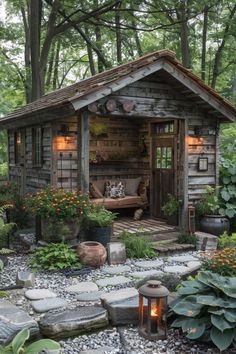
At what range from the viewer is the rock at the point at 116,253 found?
23.8ft

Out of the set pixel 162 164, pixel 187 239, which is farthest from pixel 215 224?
pixel 162 164

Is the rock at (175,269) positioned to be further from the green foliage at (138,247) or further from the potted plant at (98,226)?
the potted plant at (98,226)

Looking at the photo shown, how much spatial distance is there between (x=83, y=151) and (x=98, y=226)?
1427 millimetres

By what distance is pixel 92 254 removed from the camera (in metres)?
6.90

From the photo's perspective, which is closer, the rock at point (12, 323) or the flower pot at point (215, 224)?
the rock at point (12, 323)

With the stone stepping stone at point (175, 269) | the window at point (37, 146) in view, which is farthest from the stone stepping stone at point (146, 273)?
the window at point (37, 146)

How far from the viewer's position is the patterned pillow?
1085 centimetres

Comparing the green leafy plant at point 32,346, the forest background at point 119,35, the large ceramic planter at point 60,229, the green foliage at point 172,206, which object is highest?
the forest background at point 119,35

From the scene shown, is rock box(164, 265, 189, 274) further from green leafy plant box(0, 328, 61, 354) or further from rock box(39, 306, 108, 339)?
green leafy plant box(0, 328, 61, 354)

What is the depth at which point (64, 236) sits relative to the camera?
7301mm

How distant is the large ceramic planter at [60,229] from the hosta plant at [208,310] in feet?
10.6

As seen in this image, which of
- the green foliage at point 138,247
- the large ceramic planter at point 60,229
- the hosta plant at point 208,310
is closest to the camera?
the hosta plant at point 208,310

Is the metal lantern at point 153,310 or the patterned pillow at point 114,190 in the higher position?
the patterned pillow at point 114,190

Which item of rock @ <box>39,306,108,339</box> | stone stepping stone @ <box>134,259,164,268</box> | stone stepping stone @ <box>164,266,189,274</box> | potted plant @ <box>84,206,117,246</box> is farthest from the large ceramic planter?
rock @ <box>39,306,108,339</box>
